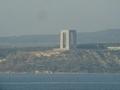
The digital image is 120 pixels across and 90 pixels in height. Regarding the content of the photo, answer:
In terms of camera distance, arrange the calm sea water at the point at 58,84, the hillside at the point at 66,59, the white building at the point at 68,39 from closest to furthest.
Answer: the calm sea water at the point at 58,84 < the hillside at the point at 66,59 < the white building at the point at 68,39

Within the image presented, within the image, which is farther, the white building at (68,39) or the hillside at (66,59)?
the white building at (68,39)

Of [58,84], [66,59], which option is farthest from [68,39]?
[58,84]

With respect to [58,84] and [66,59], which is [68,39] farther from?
[58,84]

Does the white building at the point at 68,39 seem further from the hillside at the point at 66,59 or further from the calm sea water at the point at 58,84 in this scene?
the calm sea water at the point at 58,84

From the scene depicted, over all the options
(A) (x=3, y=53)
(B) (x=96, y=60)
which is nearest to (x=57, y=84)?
A: (B) (x=96, y=60)

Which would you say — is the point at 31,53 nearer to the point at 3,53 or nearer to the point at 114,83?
the point at 3,53

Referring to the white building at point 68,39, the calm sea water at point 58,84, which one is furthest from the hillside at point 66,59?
the calm sea water at point 58,84

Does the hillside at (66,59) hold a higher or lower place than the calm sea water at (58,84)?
lower

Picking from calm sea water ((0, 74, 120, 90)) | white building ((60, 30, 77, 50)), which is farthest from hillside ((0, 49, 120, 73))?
calm sea water ((0, 74, 120, 90))
